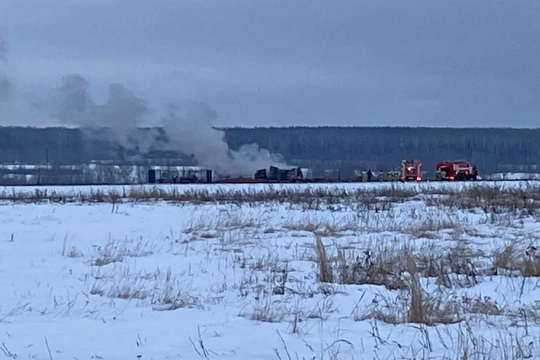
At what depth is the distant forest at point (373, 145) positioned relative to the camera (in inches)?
4695

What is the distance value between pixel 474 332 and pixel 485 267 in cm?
454

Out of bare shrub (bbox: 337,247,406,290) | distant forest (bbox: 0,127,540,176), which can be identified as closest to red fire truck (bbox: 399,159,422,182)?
distant forest (bbox: 0,127,540,176)

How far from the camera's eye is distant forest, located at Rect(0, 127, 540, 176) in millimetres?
119250

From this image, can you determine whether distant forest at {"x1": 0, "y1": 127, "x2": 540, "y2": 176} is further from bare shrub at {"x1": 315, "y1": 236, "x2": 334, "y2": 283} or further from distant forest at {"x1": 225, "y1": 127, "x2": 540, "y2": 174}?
bare shrub at {"x1": 315, "y1": 236, "x2": 334, "y2": 283}

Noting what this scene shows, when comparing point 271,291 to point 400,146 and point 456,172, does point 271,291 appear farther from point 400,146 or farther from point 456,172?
point 400,146

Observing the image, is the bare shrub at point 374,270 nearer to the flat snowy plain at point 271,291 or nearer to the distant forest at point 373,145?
the flat snowy plain at point 271,291

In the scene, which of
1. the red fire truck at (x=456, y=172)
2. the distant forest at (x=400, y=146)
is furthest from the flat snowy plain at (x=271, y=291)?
the distant forest at (x=400, y=146)

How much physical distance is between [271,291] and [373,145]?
465ft

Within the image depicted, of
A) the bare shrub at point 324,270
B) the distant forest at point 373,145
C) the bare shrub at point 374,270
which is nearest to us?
the bare shrub at point 374,270

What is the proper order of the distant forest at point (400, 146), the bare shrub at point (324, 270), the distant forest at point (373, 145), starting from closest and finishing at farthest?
the bare shrub at point (324, 270) → the distant forest at point (373, 145) → the distant forest at point (400, 146)

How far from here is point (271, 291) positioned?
9812mm

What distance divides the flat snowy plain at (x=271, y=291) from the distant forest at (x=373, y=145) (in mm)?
101200

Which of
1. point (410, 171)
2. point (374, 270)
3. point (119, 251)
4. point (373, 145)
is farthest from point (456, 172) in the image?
point (373, 145)

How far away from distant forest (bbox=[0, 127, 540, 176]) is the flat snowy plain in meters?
101
